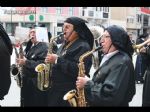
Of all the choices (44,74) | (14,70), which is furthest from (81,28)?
(14,70)

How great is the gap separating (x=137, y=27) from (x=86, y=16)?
554 inches

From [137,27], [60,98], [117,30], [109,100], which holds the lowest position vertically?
[137,27]

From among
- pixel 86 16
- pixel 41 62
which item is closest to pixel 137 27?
pixel 86 16

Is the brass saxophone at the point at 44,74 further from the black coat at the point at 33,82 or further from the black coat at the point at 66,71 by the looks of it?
the black coat at the point at 66,71

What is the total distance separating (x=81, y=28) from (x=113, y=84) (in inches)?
63.5

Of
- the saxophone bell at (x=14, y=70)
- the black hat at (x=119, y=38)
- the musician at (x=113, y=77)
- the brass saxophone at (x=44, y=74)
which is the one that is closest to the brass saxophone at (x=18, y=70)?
the saxophone bell at (x=14, y=70)

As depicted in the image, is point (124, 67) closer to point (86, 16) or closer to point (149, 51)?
point (149, 51)

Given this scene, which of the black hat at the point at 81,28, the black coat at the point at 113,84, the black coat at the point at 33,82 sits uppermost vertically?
the black hat at the point at 81,28

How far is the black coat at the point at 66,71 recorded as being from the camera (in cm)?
497

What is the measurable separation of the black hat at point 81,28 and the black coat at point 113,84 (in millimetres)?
1305

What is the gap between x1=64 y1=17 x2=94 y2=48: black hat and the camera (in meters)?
5.09

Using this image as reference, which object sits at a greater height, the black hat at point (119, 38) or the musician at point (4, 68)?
the black hat at point (119, 38)

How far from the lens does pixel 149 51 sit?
5113 mm

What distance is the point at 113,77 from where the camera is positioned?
3678 mm
